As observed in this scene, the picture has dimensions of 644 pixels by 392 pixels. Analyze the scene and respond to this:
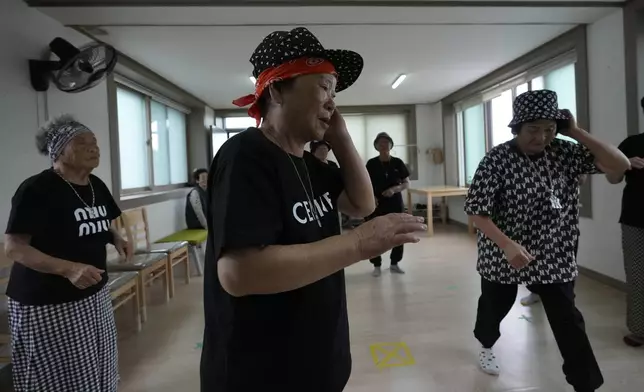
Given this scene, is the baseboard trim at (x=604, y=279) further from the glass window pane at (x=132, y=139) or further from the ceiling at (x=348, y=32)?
the glass window pane at (x=132, y=139)

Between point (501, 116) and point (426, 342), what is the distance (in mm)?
4374

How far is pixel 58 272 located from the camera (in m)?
1.35

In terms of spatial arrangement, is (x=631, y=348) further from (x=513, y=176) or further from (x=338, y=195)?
(x=338, y=195)

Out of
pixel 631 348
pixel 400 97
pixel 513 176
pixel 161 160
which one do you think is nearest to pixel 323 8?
pixel 513 176

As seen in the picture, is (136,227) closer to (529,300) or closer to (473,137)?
(529,300)

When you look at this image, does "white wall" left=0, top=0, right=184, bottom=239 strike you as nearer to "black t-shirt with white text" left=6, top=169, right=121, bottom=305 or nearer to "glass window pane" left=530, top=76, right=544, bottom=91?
"black t-shirt with white text" left=6, top=169, right=121, bottom=305

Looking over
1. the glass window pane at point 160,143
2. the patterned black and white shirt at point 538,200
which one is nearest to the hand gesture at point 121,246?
the patterned black and white shirt at point 538,200

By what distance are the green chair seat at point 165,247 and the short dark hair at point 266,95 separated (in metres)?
3.01

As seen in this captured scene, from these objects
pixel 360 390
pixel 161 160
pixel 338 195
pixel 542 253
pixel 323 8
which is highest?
pixel 323 8

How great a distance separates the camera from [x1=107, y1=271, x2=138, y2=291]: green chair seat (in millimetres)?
2467

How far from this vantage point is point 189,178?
22.4ft

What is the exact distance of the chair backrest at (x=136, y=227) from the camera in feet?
11.3

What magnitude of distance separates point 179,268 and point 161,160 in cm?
187

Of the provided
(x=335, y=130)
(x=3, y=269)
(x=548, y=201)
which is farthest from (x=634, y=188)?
(x=3, y=269)
